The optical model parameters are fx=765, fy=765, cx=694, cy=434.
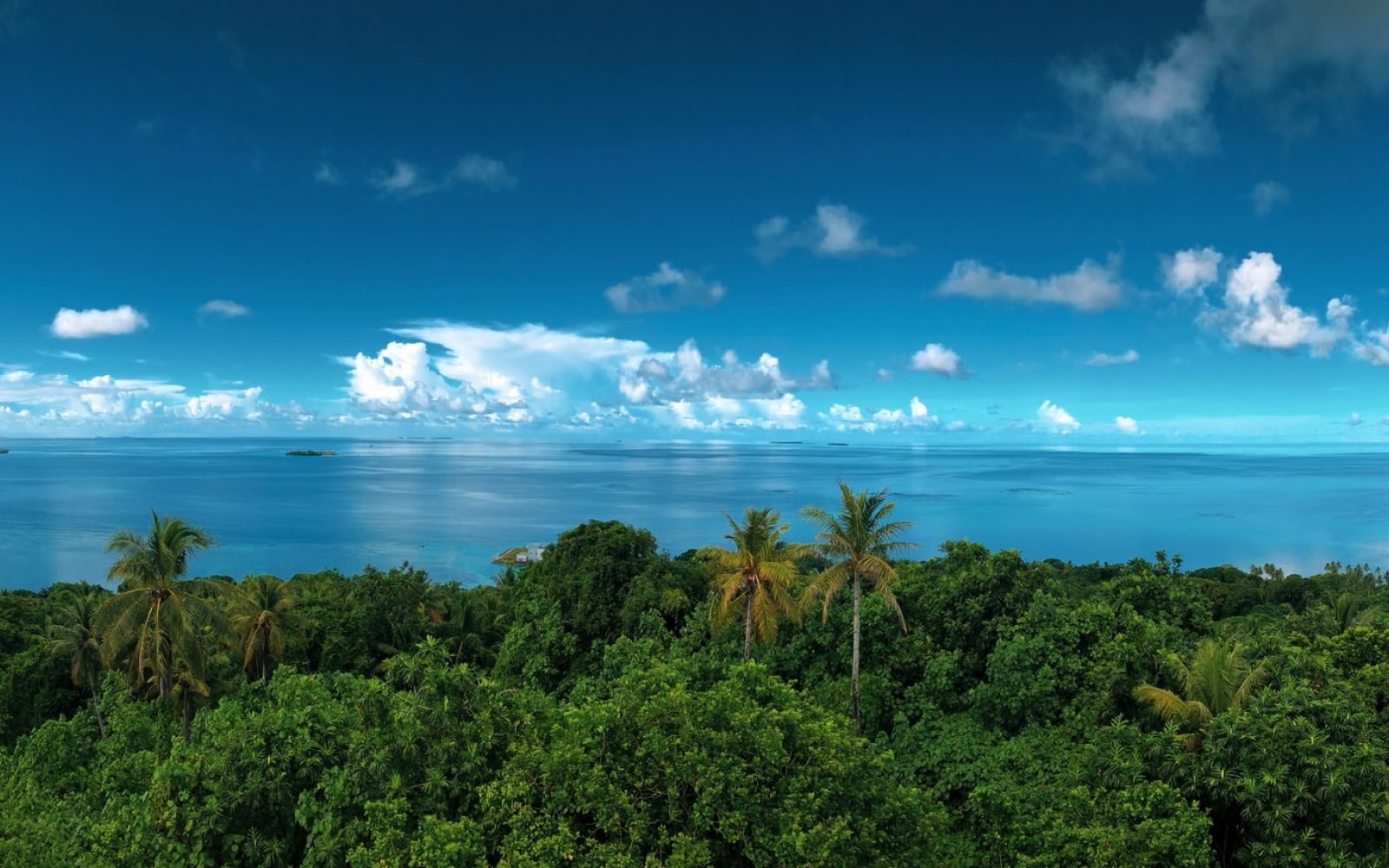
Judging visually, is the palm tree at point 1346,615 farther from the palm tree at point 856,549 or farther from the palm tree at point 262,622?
the palm tree at point 262,622

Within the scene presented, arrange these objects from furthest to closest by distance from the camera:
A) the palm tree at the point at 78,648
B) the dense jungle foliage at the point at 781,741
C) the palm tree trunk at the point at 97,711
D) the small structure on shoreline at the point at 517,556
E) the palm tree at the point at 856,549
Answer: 1. the small structure on shoreline at the point at 517,556
2. the palm tree at the point at 78,648
3. the palm tree trunk at the point at 97,711
4. the palm tree at the point at 856,549
5. the dense jungle foliage at the point at 781,741

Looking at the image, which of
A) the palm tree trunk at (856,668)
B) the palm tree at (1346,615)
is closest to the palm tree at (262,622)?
the palm tree trunk at (856,668)

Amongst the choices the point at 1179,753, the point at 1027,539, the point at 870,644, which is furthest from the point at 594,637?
the point at 1027,539

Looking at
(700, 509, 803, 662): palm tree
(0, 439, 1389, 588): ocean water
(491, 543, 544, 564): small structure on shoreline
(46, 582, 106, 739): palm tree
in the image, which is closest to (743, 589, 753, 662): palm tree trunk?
(700, 509, 803, 662): palm tree

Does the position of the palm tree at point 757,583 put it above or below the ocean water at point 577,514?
above

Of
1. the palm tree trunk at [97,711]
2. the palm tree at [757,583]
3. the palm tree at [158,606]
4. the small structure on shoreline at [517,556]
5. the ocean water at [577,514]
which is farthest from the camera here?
the ocean water at [577,514]

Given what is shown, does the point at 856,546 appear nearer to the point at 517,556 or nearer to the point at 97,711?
the point at 97,711

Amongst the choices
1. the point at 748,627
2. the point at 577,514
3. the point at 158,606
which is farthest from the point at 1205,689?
the point at 577,514

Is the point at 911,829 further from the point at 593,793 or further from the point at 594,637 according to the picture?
the point at 594,637
